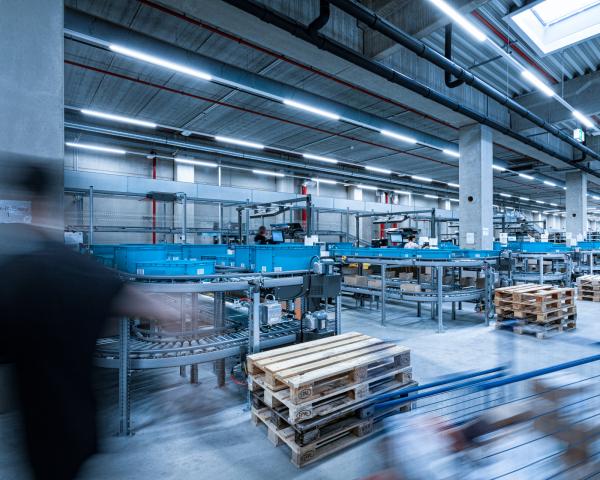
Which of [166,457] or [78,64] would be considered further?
[78,64]

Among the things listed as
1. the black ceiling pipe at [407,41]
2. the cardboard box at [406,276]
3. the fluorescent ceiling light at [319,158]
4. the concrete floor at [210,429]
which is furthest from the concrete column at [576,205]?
the concrete floor at [210,429]

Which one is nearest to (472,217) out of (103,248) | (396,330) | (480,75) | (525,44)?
(480,75)

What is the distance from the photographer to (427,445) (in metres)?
1.41

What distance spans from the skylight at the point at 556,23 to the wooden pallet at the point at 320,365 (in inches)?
220

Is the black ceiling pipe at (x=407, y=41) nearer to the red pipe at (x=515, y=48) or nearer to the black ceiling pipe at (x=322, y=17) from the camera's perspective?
the black ceiling pipe at (x=322, y=17)

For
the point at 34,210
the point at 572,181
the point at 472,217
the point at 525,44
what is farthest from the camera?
the point at 572,181

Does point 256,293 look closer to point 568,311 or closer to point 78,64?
point 568,311

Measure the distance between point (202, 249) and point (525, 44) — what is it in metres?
6.95

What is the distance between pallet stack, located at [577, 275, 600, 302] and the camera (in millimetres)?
8555

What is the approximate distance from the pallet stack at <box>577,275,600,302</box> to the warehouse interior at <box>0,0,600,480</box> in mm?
52

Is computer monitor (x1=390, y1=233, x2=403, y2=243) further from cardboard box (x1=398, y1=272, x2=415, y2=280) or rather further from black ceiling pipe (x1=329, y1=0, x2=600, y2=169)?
black ceiling pipe (x1=329, y1=0, x2=600, y2=169)

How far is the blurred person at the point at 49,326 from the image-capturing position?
4.24ft

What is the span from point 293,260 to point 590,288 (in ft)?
30.8

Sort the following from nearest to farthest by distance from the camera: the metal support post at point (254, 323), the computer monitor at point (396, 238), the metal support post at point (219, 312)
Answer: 1. the metal support post at point (254, 323)
2. the metal support post at point (219, 312)
3. the computer monitor at point (396, 238)
